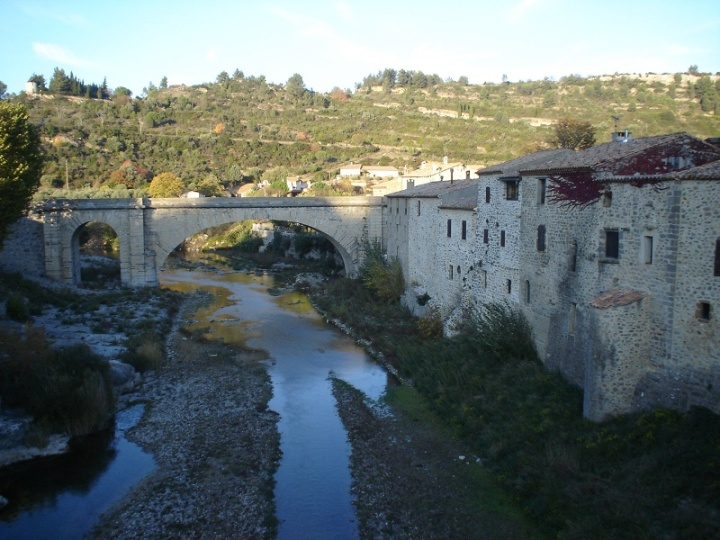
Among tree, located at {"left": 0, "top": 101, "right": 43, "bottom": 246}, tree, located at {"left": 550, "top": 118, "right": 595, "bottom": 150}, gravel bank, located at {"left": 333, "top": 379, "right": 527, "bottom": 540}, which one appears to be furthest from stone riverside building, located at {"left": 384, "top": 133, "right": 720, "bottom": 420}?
tree, located at {"left": 0, "top": 101, "right": 43, "bottom": 246}

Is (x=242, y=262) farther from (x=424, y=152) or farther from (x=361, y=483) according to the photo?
(x=361, y=483)

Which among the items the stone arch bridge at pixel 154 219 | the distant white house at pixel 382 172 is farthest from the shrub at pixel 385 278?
the distant white house at pixel 382 172

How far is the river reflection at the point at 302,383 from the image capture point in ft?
37.0

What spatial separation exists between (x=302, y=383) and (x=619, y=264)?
32.3ft

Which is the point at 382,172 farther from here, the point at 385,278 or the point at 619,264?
the point at 619,264

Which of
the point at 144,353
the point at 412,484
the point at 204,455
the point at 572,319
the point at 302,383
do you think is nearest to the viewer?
the point at 412,484

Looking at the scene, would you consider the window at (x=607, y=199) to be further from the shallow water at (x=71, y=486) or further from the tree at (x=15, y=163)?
the tree at (x=15, y=163)

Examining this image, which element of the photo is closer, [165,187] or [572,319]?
[572,319]

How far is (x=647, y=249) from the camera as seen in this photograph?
11406mm

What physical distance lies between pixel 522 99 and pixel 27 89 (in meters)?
65.7

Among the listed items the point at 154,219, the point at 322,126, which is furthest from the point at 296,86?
the point at 154,219

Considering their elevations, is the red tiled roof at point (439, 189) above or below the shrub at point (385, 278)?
above

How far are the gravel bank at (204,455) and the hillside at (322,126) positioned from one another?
84.4ft

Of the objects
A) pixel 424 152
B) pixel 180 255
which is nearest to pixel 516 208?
pixel 180 255
